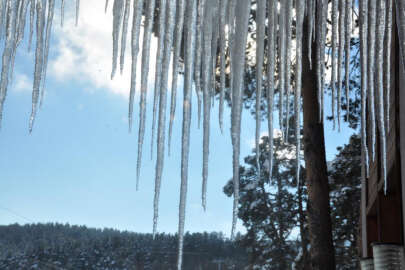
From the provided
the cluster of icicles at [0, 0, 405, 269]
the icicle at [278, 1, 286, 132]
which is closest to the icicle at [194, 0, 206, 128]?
the cluster of icicles at [0, 0, 405, 269]

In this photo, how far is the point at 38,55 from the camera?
0.76m

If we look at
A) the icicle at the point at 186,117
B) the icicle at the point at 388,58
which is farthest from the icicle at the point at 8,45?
the icicle at the point at 388,58

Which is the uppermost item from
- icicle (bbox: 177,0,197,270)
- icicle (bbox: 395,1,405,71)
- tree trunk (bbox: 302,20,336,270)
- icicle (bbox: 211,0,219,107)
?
tree trunk (bbox: 302,20,336,270)

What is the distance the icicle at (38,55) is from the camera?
75 centimetres

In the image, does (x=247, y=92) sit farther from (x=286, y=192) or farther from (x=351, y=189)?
(x=286, y=192)

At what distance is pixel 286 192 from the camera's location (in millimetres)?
12477

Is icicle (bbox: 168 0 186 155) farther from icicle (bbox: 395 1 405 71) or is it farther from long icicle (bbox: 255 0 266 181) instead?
icicle (bbox: 395 1 405 71)

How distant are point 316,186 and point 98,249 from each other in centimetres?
2204

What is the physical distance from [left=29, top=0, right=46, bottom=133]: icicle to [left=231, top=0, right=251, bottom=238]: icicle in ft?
1.01

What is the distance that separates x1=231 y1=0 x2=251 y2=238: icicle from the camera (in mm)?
605

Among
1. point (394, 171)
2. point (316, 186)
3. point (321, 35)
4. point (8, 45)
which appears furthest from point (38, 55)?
point (316, 186)

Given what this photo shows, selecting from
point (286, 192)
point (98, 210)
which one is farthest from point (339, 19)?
point (98, 210)

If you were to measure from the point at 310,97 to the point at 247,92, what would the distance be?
2601 mm

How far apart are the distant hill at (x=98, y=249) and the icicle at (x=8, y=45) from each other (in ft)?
64.4
